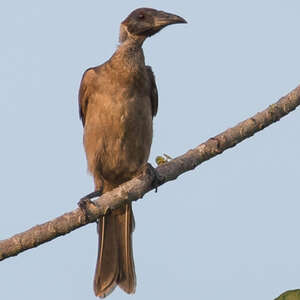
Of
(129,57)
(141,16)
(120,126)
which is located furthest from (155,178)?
(141,16)

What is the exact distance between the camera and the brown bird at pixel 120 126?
6.35 m

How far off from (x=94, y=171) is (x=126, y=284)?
1187mm

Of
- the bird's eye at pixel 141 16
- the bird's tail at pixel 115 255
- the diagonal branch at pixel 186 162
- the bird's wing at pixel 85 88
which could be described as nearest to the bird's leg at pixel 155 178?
the diagonal branch at pixel 186 162

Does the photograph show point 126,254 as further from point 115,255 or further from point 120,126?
point 120,126

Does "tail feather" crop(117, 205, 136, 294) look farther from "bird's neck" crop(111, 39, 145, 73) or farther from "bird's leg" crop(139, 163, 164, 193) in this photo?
"bird's leg" crop(139, 163, 164, 193)

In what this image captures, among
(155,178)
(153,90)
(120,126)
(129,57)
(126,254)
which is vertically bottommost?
(155,178)

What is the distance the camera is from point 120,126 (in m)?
6.30

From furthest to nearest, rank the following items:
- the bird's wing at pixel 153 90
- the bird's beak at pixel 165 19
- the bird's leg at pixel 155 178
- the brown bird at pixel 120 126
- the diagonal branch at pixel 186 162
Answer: the bird's wing at pixel 153 90
the brown bird at pixel 120 126
the bird's beak at pixel 165 19
the bird's leg at pixel 155 178
the diagonal branch at pixel 186 162

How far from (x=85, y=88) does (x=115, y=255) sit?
1.79 meters

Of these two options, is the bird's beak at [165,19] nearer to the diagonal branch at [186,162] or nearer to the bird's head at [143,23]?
the bird's head at [143,23]

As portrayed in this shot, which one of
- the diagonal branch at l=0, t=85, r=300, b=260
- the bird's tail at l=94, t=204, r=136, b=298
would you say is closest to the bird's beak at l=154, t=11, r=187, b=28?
the diagonal branch at l=0, t=85, r=300, b=260

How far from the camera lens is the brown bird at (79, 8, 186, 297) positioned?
6352 mm

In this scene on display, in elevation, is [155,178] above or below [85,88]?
below

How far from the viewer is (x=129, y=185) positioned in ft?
16.2
